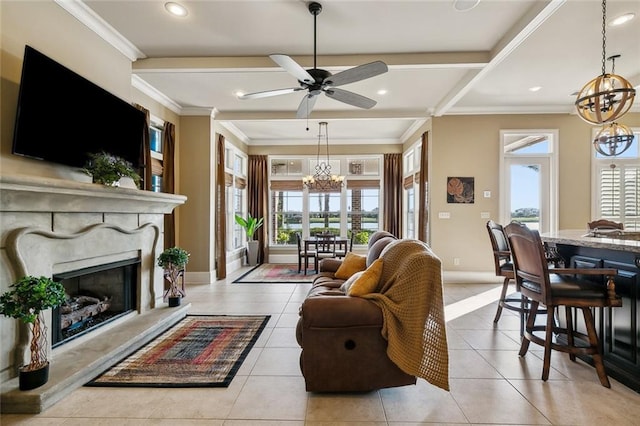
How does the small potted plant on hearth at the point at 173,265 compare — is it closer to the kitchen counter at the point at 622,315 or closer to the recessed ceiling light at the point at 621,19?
the kitchen counter at the point at 622,315

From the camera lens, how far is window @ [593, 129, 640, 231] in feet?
18.1

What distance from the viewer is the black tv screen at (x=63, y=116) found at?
2297 millimetres

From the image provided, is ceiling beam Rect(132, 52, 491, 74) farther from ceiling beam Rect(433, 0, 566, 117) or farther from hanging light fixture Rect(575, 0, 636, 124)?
hanging light fixture Rect(575, 0, 636, 124)

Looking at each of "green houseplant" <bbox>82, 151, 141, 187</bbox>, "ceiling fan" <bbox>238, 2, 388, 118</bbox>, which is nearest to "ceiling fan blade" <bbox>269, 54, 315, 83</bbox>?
"ceiling fan" <bbox>238, 2, 388, 118</bbox>

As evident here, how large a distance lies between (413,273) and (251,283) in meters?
4.14

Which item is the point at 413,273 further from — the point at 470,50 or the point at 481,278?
the point at 481,278

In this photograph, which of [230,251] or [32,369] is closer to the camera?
[32,369]

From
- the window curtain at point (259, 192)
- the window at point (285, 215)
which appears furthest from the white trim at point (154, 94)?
the window at point (285, 215)

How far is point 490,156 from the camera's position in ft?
18.3

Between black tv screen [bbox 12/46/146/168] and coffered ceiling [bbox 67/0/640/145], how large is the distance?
0.75 metres

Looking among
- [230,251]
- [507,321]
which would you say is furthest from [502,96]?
[230,251]

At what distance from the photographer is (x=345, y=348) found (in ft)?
6.72

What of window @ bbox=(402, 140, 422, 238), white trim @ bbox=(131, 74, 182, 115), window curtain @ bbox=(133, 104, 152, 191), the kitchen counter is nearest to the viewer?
the kitchen counter

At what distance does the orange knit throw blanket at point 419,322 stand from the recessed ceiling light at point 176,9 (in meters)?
2.97
